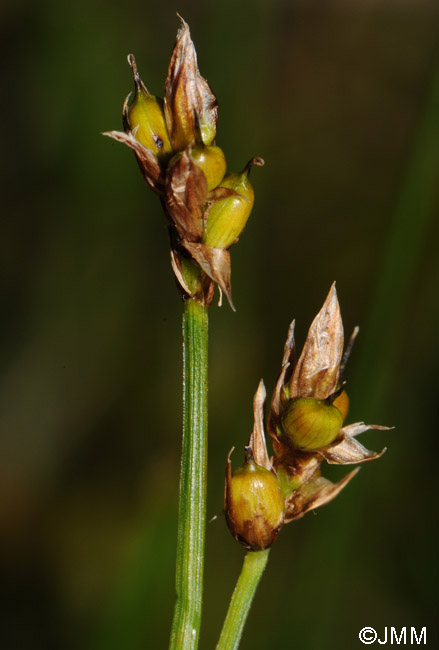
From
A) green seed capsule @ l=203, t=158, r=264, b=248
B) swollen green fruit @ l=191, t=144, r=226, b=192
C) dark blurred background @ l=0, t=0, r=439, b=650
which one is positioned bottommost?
dark blurred background @ l=0, t=0, r=439, b=650

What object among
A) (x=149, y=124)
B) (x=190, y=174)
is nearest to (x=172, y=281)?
(x=149, y=124)

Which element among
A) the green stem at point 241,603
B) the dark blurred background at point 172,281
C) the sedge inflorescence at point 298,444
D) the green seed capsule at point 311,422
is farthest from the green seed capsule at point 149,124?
the dark blurred background at point 172,281

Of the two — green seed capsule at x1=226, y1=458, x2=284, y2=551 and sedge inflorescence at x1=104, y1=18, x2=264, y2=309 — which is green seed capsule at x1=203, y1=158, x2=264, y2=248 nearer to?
sedge inflorescence at x1=104, y1=18, x2=264, y2=309

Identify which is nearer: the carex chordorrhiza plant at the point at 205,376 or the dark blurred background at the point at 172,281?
the carex chordorrhiza plant at the point at 205,376

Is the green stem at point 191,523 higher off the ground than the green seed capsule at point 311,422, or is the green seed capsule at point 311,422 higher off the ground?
the green seed capsule at point 311,422

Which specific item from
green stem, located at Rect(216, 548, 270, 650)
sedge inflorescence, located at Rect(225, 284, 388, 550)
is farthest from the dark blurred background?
green stem, located at Rect(216, 548, 270, 650)

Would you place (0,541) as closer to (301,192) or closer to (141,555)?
(141,555)

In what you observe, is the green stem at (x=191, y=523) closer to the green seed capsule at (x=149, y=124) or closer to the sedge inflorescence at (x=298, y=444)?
the sedge inflorescence at (x=298, y=444)
